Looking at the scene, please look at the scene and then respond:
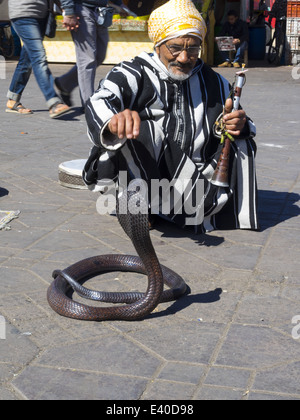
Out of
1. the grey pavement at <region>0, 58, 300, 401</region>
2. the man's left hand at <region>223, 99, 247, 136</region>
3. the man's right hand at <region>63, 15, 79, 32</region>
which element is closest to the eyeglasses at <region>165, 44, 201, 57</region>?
the man's left hand at <region>223, 99, 247, 136</region>

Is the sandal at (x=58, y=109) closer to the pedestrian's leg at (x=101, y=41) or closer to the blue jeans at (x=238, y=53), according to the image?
the pedestrian's leg at (x=101, y=41)

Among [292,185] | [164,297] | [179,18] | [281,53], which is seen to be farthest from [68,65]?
[164,297]

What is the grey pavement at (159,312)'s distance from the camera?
2.63 metres

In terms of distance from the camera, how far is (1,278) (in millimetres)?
3594

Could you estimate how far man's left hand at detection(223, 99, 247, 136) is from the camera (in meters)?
4.02

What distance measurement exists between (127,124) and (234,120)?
949mm

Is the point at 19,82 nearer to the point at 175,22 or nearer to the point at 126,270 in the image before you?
the point at 175,22

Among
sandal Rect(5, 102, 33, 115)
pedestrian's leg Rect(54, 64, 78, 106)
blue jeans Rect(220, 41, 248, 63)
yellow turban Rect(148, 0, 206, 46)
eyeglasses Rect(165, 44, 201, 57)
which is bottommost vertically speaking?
blue jeans Rect(220, 41, 248, 63)

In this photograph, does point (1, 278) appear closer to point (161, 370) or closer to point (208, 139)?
point (161, 370)

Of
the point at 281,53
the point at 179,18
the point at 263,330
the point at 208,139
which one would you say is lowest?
the point at 281,53

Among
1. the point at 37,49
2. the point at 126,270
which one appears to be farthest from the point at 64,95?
the point at 126,270

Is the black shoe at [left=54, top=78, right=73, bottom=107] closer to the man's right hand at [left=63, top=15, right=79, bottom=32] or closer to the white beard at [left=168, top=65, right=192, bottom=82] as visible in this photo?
the man's right hand at [left=63, top=15, right=79, bottom=32]

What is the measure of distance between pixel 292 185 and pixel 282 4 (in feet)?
32.7

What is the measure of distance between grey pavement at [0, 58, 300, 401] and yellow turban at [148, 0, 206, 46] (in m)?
1.14
